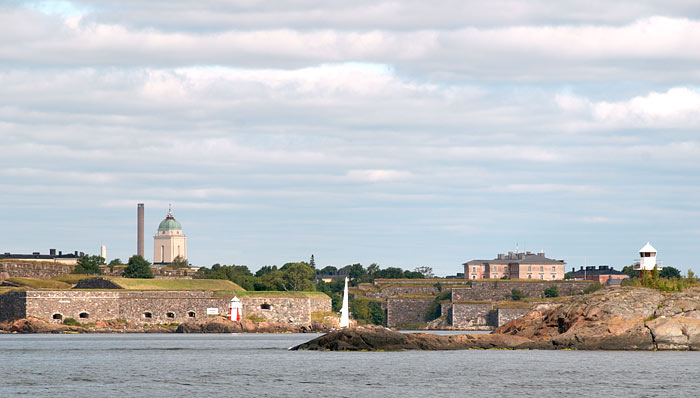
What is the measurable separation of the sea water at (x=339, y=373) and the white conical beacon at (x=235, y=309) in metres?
30.0

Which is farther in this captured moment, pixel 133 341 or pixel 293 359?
pixel 133 341

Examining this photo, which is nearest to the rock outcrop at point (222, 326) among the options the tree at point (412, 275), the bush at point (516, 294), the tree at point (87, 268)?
the tree at point (87, 268)

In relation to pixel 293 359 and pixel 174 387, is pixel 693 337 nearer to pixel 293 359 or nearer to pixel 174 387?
pixel 293 359

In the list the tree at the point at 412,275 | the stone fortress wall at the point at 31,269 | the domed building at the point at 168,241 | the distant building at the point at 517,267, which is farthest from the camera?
the domed building at the point at 168,241

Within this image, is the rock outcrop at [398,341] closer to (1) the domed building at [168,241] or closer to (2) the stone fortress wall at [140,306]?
(2) the stone fortress wall at [140,306]

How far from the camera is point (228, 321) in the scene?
93500 millimetres

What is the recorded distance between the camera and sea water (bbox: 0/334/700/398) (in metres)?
38.1

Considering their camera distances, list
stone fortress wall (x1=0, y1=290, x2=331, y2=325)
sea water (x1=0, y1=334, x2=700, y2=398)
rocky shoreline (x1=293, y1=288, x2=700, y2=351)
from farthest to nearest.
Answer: stone fortress wall (x1=0, y1=290, x2=331, y2=325), rocky shoreline (x1=293, y1=288, x2=700, y2=351), sea water (x1=0, y1=334, x2=700, y2=398)

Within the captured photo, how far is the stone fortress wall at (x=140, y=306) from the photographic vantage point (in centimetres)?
8562

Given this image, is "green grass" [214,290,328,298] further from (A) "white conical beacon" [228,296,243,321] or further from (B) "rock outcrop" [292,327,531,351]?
(B) "rock outcrop" [292,327,531,351]

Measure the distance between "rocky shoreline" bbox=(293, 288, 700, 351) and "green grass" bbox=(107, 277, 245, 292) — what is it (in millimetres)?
35670

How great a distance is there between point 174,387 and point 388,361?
1511 cm

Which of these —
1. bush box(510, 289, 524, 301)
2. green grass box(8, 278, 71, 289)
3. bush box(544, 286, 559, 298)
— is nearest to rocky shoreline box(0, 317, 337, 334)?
green grass box(8, 278, 71, 289)

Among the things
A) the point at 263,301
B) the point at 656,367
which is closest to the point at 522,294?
the point at 263,301
